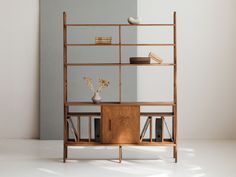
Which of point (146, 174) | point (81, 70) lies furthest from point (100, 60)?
point (146, 174)

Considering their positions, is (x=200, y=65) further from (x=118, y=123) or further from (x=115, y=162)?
(x=115, y=162)

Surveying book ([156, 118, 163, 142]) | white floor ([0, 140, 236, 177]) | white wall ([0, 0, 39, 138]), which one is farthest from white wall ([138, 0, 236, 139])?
book ([156, 118, 163, 142])

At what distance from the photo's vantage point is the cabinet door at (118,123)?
21.0 ft

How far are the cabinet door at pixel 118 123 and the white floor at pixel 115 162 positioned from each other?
1.16 ft

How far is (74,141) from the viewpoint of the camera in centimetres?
651

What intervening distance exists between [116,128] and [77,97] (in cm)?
220

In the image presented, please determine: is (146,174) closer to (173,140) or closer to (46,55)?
(173,140)

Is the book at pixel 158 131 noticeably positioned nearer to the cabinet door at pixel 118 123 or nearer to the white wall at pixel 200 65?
the cabinet door at pixel 118 123

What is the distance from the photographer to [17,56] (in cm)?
852

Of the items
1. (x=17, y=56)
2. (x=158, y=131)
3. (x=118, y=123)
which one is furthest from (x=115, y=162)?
(x=17, y=56)

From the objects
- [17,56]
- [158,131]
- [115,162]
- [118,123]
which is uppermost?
[17,56]

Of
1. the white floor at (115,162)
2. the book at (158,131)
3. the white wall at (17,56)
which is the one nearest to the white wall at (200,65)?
the white floor at (115,162)

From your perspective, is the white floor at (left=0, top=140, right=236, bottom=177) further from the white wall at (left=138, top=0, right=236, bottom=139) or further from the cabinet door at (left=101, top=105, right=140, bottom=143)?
the white wall at (left=138, top=0, right=236, bottom=139)

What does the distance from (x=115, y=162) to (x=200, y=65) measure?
3000 millimetres
